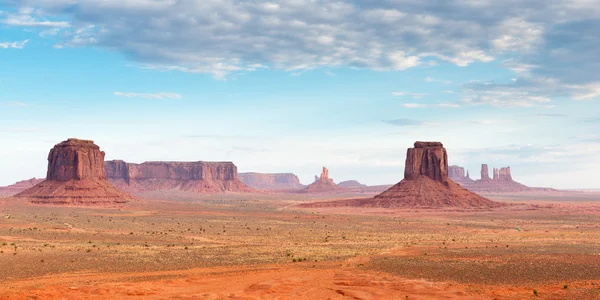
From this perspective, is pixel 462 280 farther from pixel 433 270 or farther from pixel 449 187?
pixel 449 187

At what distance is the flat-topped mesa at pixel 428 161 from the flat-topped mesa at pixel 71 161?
2911 inches

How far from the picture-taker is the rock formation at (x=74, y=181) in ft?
409

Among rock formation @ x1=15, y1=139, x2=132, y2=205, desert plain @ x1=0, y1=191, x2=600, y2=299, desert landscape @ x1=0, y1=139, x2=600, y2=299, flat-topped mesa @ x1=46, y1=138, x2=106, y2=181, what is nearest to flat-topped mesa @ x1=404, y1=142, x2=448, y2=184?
desert landscape @ x1=0, y1=139, x2=600, y2=299

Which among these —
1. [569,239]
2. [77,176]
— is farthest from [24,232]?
[77,176]

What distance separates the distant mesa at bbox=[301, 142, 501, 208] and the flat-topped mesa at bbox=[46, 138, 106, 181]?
5545 centimetres

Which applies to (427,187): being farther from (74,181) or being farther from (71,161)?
(71,161)

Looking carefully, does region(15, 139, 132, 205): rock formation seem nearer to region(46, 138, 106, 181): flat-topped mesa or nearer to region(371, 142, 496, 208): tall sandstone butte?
region(46, 138, 106, 181): flat-topped mesa

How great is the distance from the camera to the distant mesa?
129 metres

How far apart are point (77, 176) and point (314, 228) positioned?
75.6m

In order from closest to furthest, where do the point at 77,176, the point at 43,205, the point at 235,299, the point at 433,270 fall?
the point at 235,299 → the point at 433,270 → the point at 43,205 → the point at 77,176

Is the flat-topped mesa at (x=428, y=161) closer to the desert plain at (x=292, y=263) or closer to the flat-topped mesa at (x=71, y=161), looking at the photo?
the desert plain at (x=292, y=263)

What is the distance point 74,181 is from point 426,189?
258 feet

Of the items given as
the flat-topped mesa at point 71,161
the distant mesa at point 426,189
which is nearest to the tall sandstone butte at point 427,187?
the distant mesa at point 426,189

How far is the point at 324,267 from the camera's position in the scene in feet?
127
